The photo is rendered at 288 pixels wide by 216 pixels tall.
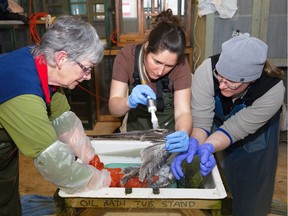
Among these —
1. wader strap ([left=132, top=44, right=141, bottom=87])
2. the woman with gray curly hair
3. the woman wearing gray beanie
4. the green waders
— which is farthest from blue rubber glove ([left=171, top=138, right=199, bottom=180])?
the green waders

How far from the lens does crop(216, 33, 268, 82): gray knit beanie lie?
1.17 meters

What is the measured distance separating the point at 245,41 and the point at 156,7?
1663 mm

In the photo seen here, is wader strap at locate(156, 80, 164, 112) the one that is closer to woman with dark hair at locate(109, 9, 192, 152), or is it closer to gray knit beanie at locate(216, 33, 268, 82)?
woman with dark hair at locate(109, 9, 192, 152)

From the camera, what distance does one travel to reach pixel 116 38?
2957mm

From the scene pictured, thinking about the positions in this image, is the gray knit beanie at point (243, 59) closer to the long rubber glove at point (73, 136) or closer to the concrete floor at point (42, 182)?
the long rubber glove at point (73, 136)

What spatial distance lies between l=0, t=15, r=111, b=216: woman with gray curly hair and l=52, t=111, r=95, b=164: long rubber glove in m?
0.18

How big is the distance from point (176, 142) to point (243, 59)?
0.40 m

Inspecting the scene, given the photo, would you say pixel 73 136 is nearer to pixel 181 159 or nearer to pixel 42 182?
pixel 181 159

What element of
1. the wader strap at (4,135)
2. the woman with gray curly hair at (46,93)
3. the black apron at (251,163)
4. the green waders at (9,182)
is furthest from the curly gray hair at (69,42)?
the black apron at (251,163)

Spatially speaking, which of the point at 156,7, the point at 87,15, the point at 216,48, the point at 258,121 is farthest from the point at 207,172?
the point at 87,15

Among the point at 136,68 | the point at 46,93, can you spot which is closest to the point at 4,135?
the point at 46,93

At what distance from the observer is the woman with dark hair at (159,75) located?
1.29 meters

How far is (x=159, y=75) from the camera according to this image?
1.37 metres

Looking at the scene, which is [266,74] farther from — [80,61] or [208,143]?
[80,61]
